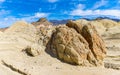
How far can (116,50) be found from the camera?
3772 centimetres

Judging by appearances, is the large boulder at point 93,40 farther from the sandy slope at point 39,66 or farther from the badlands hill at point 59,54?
the sandy slope at point 39,66

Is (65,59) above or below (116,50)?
above

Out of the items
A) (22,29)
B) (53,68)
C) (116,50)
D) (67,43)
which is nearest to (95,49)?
(67,43)

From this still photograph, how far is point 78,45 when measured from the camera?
1833cm

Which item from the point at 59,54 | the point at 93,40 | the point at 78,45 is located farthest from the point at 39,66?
the point at 93,40

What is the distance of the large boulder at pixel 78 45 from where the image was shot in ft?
59.1

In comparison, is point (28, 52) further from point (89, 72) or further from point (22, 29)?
point (22, 29)

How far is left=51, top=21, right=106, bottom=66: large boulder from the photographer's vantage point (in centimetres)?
1800

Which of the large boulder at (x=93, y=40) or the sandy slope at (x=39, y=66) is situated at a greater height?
the large boulder at (x=93, y=40)

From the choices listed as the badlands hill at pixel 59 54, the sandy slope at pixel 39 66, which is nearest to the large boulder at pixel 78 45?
the badlands hill at pixel 59 54

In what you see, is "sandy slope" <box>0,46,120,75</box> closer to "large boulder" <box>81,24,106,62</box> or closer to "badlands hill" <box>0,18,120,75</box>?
"badlands hill" <box>0,18,120,75</box>

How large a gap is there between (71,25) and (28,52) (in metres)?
3.46

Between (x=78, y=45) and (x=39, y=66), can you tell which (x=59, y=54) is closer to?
(x=78, y=45)

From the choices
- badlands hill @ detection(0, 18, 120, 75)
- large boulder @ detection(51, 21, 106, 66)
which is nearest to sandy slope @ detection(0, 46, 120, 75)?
badlands hill @ detection(0, 18, 120, 75)
